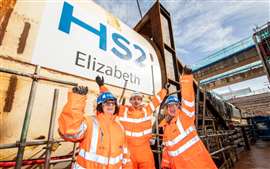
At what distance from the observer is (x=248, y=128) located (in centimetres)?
Answer: 1602

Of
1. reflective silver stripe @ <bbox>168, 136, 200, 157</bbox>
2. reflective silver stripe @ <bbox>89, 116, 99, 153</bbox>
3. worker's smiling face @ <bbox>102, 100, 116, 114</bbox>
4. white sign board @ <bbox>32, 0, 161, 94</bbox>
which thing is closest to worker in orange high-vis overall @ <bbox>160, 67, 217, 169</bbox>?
reflective silver stripe @ <bbox>168, 136, 200, 157</bbox>

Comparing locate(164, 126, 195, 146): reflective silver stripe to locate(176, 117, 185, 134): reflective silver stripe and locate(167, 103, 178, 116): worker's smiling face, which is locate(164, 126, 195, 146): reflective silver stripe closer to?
locate(176, 117, 185, 134): reflective silver stripe

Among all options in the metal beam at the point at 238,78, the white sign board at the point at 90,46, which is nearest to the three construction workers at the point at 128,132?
the white sign board at the point at 90,46

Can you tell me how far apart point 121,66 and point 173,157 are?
2164 mm

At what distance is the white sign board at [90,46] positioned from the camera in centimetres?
253

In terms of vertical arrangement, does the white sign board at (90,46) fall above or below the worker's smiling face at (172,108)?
above

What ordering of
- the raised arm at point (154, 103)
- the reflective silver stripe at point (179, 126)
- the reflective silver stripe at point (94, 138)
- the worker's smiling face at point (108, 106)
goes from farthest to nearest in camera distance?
the raised arm at point (154, 103)
the reflective silver stripe at point (179, 126)
the worker's smiling face at point (108, 106)
the reflective silver stripe at point (94, 138)

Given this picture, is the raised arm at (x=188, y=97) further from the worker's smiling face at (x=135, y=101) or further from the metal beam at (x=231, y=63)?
the metal beam at (x=231, y=63)

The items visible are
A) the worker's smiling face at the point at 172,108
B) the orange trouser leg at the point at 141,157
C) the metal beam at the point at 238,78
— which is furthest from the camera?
the metal beam at the point at 238,78

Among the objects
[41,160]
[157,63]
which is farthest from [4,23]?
[157,63]

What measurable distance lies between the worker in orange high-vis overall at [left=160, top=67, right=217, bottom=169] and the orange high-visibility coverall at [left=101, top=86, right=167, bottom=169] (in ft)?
1.27

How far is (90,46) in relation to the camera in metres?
3.13

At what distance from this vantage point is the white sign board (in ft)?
8.29

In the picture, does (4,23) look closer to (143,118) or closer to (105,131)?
(105,131)
